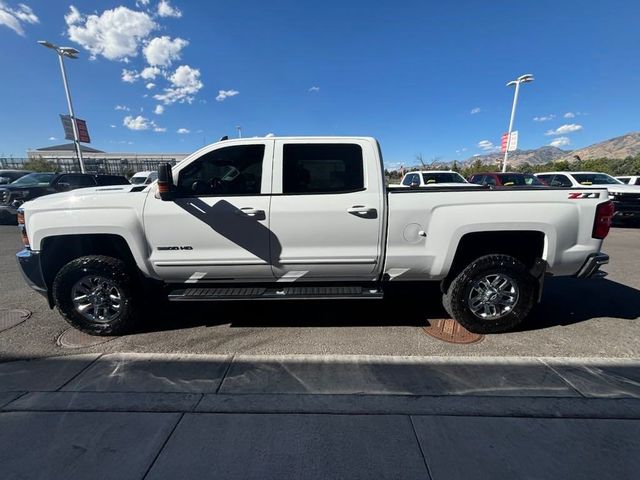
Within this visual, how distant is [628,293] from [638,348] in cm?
201

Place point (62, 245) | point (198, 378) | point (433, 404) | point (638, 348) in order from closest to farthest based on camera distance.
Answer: point (433, 404) < point (198, 378) < point (638, 348) < point (62, 245)

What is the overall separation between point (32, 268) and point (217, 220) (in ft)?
6.63

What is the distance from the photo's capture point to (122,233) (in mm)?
3404

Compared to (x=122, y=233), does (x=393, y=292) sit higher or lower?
lower

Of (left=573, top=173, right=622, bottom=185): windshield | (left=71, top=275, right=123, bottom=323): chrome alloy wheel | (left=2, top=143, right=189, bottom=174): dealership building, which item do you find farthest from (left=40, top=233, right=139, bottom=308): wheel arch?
(left=2, top=143, right=189, bottom=174): dealership building

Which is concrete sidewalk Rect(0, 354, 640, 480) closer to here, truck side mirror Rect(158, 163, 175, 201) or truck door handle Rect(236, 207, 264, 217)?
truck door handle Rect(236, 207, 264, 217)

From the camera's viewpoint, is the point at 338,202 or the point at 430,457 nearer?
the point at 430,457

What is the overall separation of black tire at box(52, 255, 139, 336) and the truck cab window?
1090mm

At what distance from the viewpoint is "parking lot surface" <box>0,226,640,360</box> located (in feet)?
11.0

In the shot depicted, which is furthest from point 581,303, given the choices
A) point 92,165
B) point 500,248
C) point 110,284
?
point 92,165

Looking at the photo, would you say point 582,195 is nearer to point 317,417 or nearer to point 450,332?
point 450,332

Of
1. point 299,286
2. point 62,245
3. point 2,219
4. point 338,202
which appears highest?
point 338,202

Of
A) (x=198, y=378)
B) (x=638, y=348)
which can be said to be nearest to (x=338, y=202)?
(x=198, y=378)

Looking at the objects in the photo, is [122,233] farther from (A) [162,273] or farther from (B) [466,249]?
(B) [466,249]
